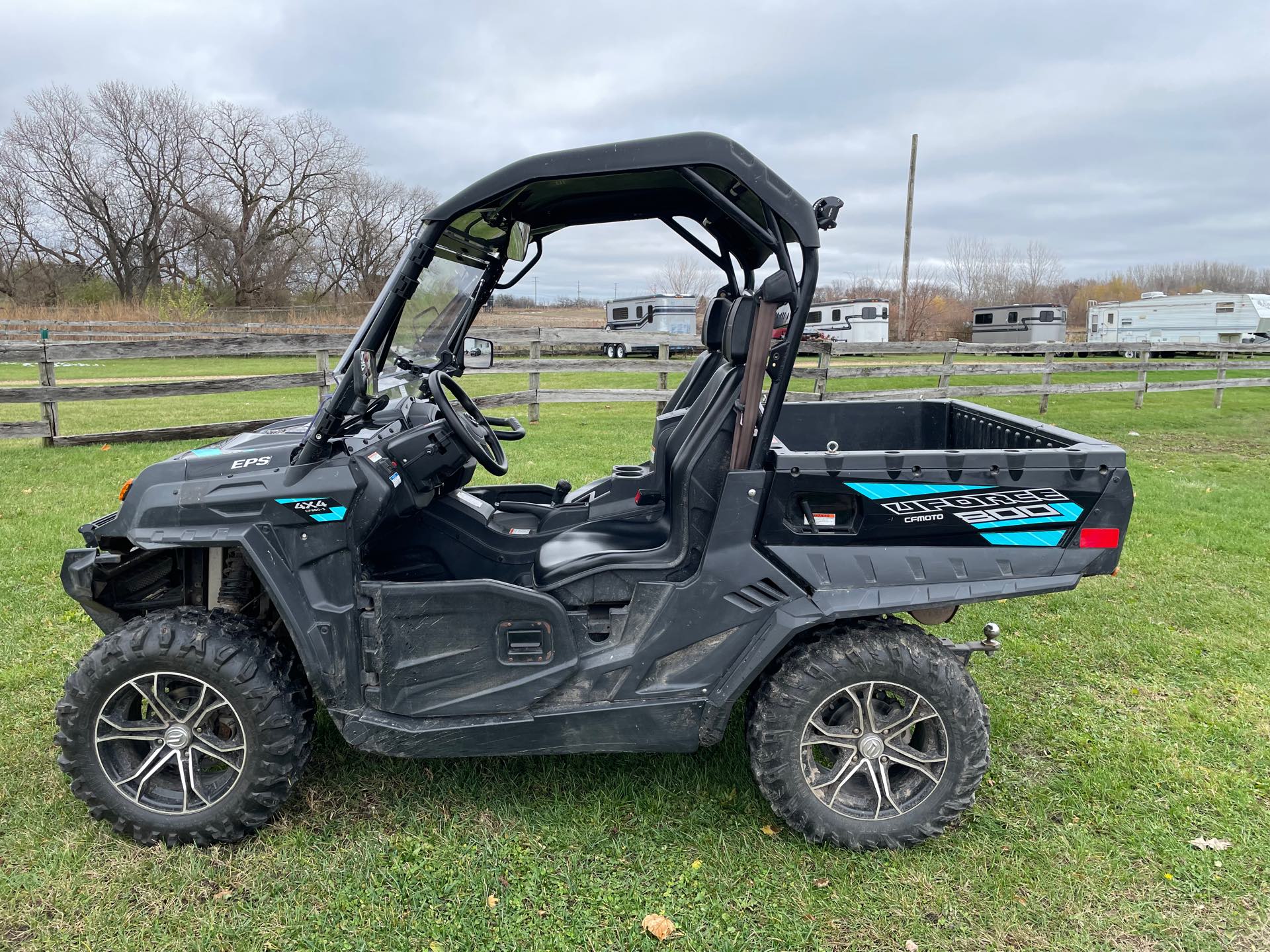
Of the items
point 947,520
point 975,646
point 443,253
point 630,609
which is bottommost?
point 975,646

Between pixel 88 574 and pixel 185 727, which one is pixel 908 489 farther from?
pixel 88 574

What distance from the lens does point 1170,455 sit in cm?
1007

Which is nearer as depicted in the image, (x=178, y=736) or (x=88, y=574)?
(x=178, y=736)

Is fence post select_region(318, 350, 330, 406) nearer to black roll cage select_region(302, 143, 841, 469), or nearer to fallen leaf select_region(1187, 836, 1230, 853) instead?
black roll cage select_region(302, 143, 841, 469)

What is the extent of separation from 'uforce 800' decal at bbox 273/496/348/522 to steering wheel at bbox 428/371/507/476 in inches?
18.1

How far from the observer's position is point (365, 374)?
102 inches

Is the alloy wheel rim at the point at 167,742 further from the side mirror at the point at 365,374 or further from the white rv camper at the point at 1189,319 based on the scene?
the white rv camper at the point at 1189,319

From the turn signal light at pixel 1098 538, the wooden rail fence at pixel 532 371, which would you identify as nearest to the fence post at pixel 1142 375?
the wooden rail fence at pixel 532 371

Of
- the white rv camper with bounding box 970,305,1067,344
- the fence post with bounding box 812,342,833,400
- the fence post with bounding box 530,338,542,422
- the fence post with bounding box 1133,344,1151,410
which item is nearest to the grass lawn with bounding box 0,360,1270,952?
the fence post with bounding box 812,342,833,400

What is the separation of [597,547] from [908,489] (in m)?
1.26

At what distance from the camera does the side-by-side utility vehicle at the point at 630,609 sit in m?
2.60

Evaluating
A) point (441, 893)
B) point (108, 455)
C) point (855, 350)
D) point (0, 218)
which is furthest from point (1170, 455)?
point (0, 218)

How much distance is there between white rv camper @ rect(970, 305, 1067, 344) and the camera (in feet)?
102

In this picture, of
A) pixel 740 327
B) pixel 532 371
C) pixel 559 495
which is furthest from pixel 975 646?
pixel 532 371
